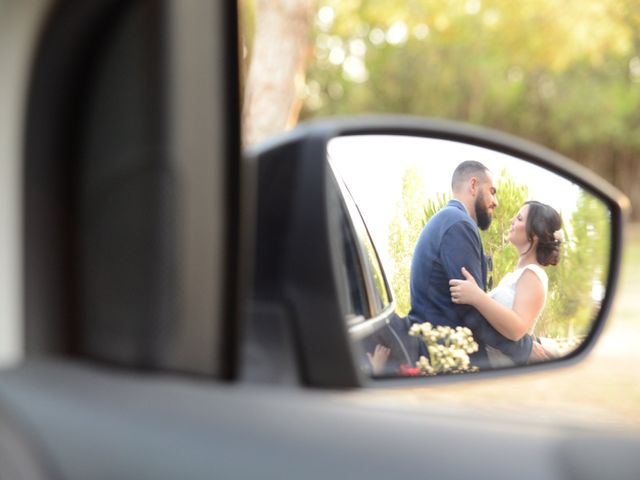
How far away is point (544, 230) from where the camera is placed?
184cm

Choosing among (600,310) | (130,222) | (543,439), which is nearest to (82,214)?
(130,222)

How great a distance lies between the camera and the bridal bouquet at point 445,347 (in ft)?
5.89

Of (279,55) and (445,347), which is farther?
(279,55)

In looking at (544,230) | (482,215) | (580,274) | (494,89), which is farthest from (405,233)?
(494,89)

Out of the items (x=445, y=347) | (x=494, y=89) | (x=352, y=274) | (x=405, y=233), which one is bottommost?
(x=445, y=347)

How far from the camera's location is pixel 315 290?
1.76m

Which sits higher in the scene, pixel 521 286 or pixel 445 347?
pixel 521 286

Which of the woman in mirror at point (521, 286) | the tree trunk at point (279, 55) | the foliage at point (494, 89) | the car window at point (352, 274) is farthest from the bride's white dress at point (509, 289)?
the foliage at point (494, 89)

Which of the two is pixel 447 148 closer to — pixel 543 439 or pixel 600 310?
pixel 600 310

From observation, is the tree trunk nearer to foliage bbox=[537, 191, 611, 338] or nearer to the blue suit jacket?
foliage bbox=[537, 191, 611, 338]

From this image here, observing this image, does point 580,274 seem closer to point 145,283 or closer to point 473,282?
point 473,282

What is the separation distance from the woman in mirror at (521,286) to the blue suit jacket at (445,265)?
16 mm

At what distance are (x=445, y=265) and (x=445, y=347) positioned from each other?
7.2 inches

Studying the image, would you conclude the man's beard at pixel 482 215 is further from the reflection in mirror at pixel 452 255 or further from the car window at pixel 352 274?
the car window at pixel 352 274
